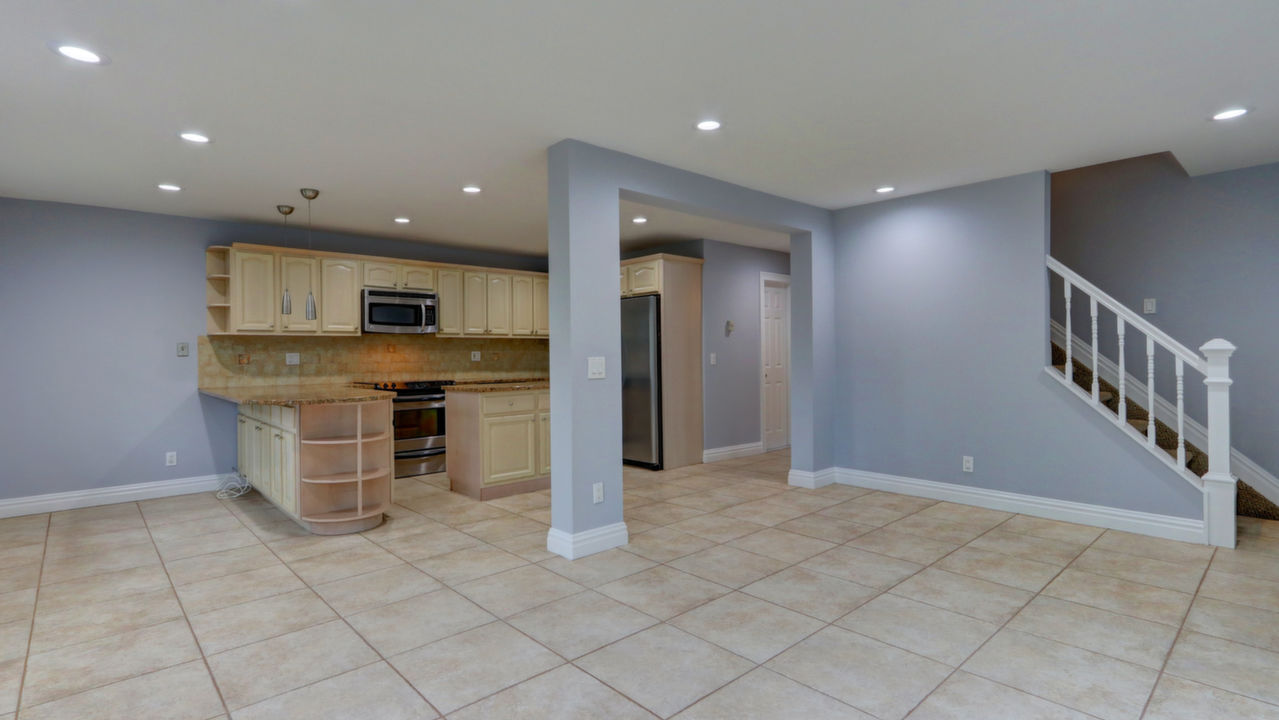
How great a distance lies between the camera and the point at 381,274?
19.9 feet

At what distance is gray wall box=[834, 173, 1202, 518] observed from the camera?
4066 mm

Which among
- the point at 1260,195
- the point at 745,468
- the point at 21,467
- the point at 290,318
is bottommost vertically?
the point at 745,468

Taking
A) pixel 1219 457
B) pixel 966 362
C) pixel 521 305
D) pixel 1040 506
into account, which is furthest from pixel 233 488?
pixel 1219 457

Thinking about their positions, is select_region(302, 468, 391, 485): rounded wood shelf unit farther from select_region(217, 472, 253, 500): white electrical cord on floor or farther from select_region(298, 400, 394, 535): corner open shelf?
select_region(217, 472, 253, 500): white electrical cord on floor

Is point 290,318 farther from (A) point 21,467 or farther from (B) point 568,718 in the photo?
(B) point 568,718

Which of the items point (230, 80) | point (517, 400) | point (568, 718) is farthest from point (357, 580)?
point (230, 80)

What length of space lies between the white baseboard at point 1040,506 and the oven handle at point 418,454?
385cm

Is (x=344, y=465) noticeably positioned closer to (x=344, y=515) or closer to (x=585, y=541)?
(x=344, y=515)

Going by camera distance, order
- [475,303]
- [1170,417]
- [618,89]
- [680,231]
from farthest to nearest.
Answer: [475,303] → [680,231] → [1170,417] → [618,89]

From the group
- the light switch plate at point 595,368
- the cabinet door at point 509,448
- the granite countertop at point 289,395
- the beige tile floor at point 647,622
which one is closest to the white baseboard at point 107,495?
the beige tile floor at point 647,622

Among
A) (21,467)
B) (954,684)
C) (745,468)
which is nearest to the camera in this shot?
(954,684)

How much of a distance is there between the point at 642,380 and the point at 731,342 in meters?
1.19

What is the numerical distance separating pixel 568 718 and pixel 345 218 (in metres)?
4.90

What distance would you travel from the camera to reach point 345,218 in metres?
5.48
